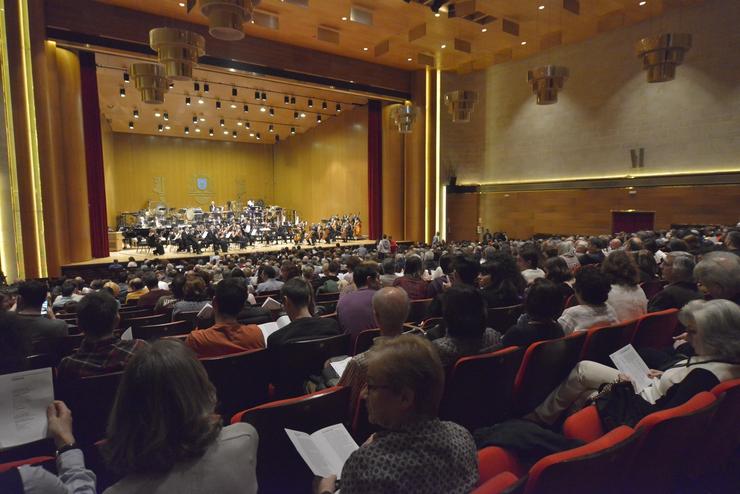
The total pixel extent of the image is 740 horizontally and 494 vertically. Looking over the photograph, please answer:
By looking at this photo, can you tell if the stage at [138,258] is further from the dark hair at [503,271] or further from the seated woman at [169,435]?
the seated woman at [169,435]

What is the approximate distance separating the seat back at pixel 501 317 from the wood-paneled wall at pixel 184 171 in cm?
2147

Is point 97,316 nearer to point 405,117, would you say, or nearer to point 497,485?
point 497,485

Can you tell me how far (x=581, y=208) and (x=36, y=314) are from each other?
16043mm

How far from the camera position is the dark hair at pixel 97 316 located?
7.82 feet

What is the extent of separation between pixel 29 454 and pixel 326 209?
22.4 metres

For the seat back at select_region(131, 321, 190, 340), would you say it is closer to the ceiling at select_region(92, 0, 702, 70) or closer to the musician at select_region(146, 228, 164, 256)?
the ceiling at select_region(92, 0, 702, 70)

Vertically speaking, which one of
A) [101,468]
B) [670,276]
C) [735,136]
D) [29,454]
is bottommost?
[101,468]

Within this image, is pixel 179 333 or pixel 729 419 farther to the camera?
pixel 179 333

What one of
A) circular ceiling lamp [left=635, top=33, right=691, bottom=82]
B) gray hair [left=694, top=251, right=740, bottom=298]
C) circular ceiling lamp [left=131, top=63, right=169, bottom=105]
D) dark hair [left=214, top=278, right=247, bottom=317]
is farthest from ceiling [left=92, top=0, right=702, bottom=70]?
dark hair [left=214, top=278, right=247, bottom=317]

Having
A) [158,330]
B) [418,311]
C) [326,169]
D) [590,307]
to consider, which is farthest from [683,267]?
[326,169]

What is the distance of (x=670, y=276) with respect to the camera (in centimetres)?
382

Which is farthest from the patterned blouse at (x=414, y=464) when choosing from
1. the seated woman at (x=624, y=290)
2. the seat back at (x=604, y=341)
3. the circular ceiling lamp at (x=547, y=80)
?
the circular ceiling lamp at (x=547, y=80)

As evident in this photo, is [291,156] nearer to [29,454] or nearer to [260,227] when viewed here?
[260,227]

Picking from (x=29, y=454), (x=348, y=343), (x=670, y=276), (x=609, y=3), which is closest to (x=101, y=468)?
(x=29, y=454)
